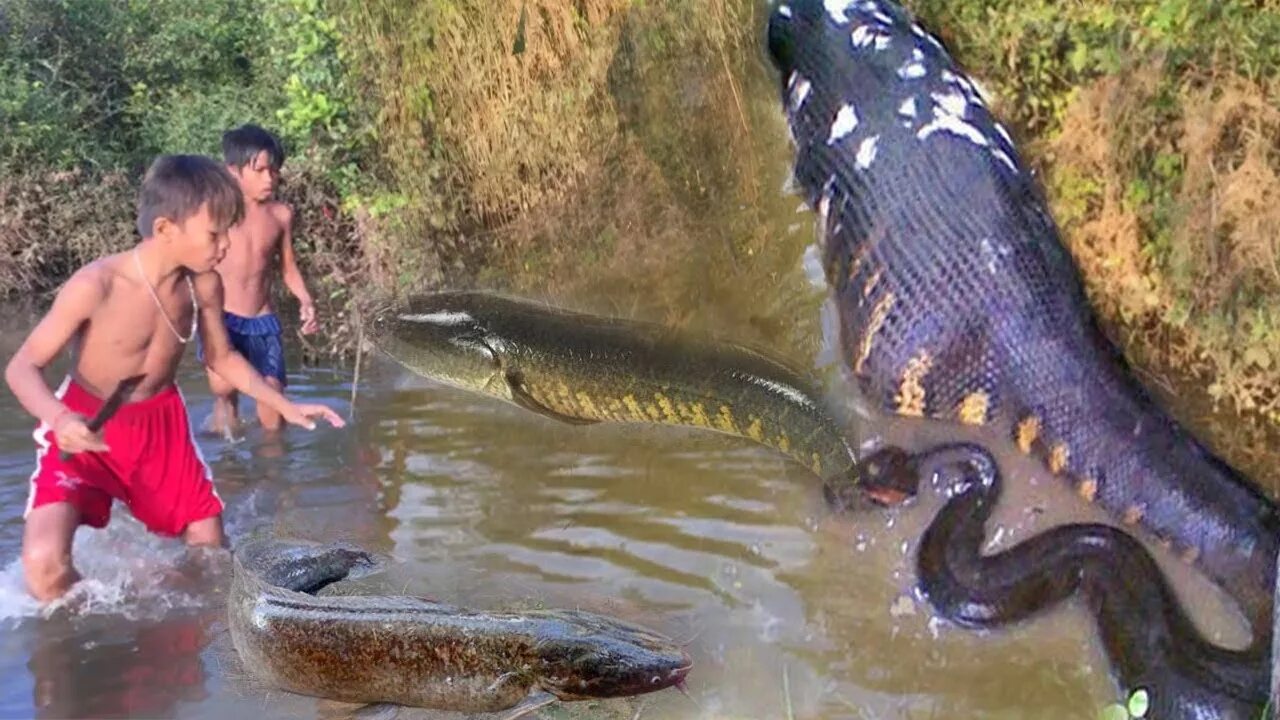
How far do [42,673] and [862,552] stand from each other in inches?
94.8

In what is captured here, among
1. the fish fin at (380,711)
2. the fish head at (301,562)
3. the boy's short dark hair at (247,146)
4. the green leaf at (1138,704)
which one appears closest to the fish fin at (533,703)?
the fish fin at (380,711)

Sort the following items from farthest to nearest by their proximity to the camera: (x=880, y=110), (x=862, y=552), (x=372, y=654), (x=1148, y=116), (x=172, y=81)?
(x=172, y=81)
(x=880, y=110)
(x=862, y=552)
(x=1148, y=116)
(x=372, y=654)

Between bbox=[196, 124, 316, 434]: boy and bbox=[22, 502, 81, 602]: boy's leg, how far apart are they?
67.2 inches

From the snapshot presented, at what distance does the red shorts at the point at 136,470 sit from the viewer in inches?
126

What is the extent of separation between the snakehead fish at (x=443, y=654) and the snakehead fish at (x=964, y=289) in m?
1.29

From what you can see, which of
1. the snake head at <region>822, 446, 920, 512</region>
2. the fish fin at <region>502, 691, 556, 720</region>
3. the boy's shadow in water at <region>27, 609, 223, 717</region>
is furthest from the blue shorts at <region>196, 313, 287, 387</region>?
the fish fin at <region>502, 691, 556, 720</region>

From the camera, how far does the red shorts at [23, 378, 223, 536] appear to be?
3199 mm

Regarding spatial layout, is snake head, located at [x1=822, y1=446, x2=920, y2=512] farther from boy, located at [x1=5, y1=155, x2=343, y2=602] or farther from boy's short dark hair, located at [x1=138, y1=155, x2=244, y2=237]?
boy's short dark hair, located at [x1=138, y1=155, x2=244, y2=237]

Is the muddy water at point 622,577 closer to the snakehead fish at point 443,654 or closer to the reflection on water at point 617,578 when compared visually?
the reflection on water at point 617,578

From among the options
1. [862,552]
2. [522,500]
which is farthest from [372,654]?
[522,500]

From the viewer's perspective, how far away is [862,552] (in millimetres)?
3068

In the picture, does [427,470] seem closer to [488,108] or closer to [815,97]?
[488,108]

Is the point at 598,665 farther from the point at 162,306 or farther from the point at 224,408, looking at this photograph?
the point at 224,408

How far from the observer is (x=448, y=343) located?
12.5 ft
